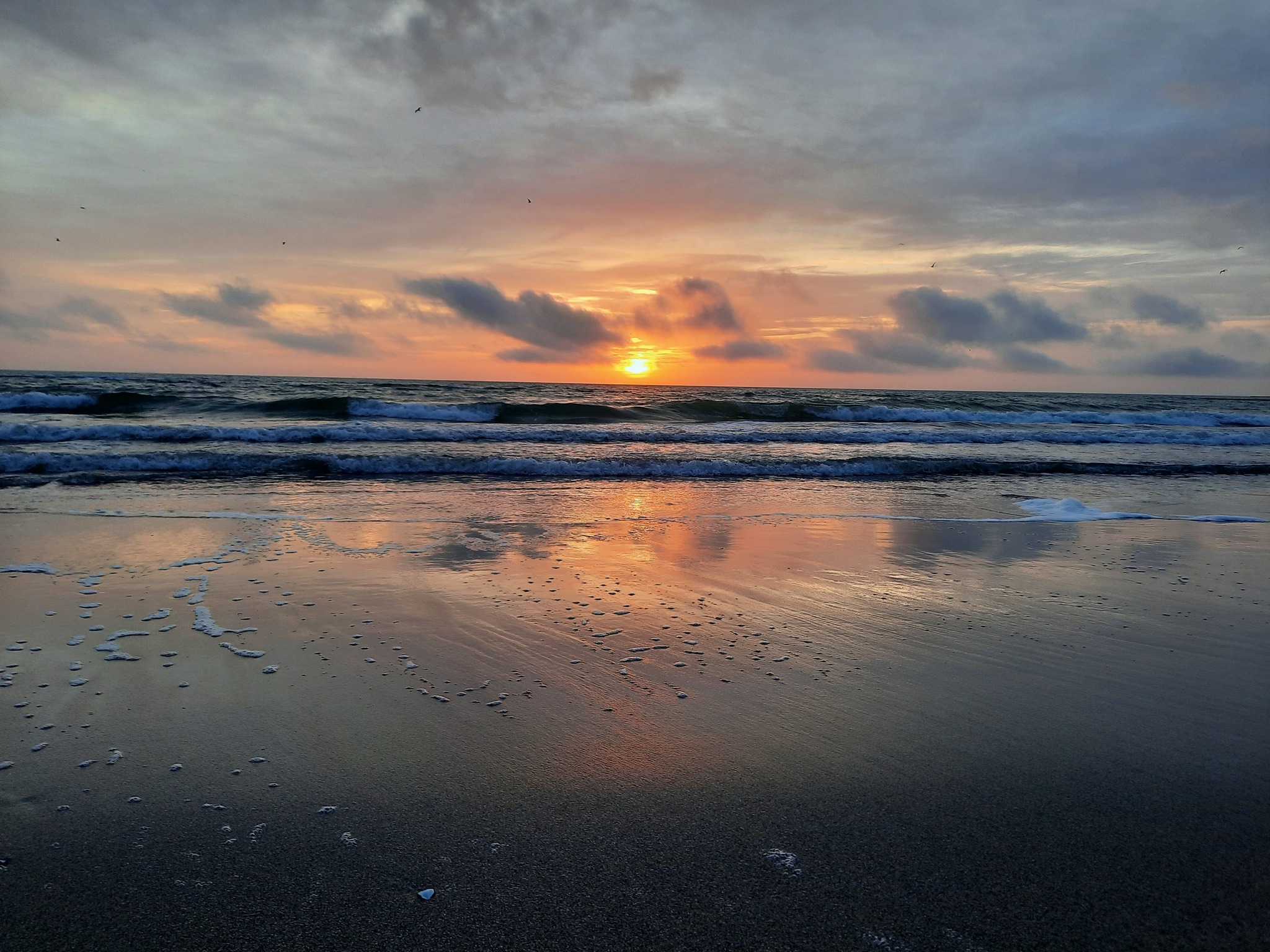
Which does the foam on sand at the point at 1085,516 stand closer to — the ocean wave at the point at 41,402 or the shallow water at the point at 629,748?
the shallow water at the point at 629,748

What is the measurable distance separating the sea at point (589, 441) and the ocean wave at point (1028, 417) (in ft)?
0.46

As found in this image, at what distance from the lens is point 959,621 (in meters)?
4.75

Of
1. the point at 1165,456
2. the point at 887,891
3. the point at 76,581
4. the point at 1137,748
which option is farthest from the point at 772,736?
the point at 1165,456

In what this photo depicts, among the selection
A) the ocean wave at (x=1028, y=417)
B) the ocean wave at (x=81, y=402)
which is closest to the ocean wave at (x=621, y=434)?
the ocean wave at (x=1028, y=417)

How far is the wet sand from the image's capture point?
2.01 metres

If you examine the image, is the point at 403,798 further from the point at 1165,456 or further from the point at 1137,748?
the point at 1165,456

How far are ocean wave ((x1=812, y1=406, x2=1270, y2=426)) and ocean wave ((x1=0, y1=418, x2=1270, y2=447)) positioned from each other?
3.82 m

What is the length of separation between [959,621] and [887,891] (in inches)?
119

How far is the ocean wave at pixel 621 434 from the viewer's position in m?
16.5

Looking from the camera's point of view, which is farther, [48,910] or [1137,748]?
[1137,748]

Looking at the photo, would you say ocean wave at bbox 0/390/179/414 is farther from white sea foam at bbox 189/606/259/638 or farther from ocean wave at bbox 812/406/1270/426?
ocean wave at bbox 812/406/1270/426

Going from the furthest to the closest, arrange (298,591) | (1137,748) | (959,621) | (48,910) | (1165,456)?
(1165,456) < (298,591) < (959,621) < (1137,748) < (48,910)

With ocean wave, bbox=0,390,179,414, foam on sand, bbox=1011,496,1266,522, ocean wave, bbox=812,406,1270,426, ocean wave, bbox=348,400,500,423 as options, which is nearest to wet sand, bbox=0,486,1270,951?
foam on sand, bbox=1011,496,1266,522

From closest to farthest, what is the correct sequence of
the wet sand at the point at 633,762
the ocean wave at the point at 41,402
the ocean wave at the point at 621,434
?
1. the wet sand at the point at 633,762
2. the ocean wave at the point at 621,434
3. the ocean wave at the point at 41,402
